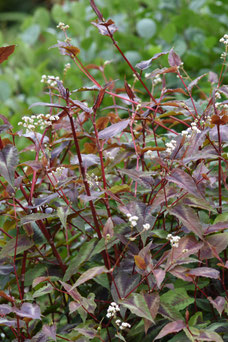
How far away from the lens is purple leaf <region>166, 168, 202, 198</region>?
1069 mm

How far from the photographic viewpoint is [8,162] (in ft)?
3.73

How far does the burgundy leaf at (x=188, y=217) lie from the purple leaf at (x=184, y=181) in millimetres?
58

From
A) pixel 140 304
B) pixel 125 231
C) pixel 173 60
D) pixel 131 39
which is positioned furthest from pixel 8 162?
pixel 131 39

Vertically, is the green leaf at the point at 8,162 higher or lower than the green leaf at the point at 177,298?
higher

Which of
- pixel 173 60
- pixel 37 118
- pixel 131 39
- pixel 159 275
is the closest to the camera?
pixel 159 275

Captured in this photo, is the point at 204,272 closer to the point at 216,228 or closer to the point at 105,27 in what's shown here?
the point at 216,228

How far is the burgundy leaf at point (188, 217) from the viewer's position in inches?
42.9

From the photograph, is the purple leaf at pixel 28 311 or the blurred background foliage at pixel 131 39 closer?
the purple leaf at pixel 28 311

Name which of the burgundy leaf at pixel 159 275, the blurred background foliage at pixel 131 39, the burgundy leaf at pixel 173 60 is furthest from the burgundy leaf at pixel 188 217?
the blurred background foliage at pixel 131 39

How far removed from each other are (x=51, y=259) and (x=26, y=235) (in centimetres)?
15

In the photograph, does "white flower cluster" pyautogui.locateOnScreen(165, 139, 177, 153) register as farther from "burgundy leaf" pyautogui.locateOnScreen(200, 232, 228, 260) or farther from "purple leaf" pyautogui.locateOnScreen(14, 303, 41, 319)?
"purple leaf" pyautogui.locateOnScreen(14, 303, 41, 319)

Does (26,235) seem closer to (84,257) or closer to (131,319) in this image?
(84,257)

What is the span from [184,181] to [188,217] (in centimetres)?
9

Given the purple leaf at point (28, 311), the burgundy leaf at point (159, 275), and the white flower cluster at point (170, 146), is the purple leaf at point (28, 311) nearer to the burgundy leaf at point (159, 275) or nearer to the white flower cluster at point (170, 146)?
the burgundy leaf at point (159, 275)
